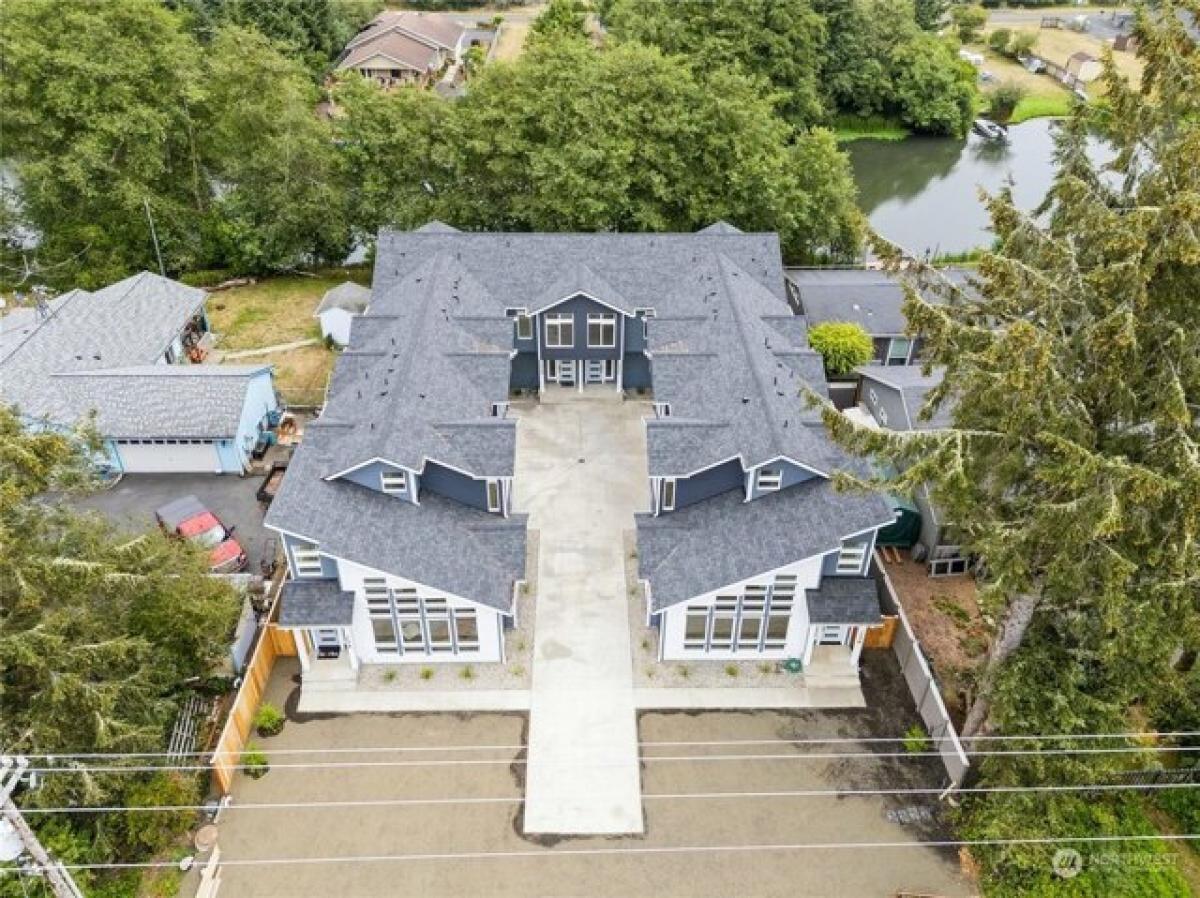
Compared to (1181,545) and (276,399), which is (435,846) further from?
(276,399)

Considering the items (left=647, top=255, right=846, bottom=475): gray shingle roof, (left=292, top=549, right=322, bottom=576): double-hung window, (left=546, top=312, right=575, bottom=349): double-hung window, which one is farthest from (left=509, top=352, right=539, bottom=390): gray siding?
(left=292, top=549, right=322, bottom=576): double-hung window

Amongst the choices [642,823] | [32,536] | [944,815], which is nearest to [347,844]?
[642,823]

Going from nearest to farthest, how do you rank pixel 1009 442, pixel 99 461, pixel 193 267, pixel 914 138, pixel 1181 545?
pixel 1181 545 < pixel 1009 442 < pixel 99 461 < pixel 193 267 < pixel 914 138

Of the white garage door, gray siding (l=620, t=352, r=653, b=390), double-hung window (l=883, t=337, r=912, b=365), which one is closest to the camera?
the white garage door

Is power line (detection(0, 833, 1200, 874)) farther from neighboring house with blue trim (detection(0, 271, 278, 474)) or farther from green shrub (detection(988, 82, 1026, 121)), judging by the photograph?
green shrub (detection(988, 82, 1026, 121))

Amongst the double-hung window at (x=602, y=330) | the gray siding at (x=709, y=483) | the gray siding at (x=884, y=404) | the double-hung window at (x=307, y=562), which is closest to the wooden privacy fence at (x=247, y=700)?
the double-hung window at (x=307, y=562)

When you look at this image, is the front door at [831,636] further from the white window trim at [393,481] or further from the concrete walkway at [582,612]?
the white window trim at [393,481]
